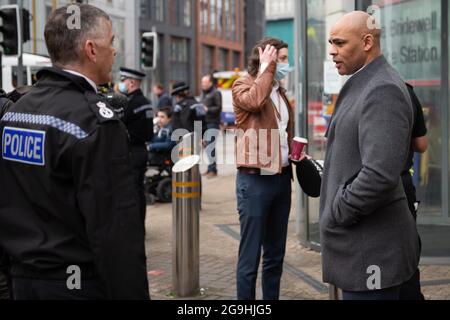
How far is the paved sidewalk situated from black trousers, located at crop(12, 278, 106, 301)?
3079 millimetres

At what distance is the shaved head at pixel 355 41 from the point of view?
115 inches

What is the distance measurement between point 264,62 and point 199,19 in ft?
192

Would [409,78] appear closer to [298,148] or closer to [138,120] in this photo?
[138,120]

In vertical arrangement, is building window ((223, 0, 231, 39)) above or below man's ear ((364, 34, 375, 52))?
above

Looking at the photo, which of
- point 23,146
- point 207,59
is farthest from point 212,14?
point 23,146

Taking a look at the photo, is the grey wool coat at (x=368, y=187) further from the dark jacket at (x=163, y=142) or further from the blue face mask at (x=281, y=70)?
the dark jacket at (x=163, y=142)

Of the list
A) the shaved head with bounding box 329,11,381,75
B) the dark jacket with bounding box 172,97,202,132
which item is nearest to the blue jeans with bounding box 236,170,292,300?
the shaved head with bounding box 329,11,381,75

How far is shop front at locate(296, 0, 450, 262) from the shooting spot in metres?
7.03

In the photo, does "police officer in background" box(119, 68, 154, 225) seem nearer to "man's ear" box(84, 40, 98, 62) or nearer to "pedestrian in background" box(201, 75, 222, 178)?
"man's ear" box(84, 40, 98, 62)

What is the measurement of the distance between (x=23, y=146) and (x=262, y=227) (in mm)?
2370

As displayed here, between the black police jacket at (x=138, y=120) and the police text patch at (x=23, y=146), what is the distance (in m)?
5.02

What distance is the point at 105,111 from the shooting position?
227cm

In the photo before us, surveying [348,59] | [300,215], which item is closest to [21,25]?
[300,215]

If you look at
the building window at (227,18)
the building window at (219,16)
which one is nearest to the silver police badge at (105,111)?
the building window at (219,16)
